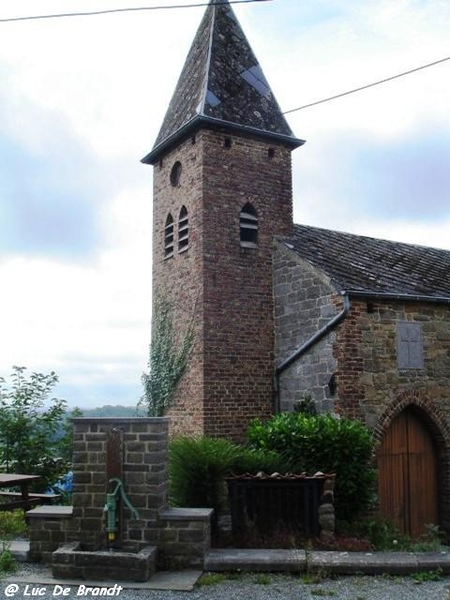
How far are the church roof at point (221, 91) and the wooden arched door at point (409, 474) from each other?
25.7 feet

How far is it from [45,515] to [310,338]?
719 cm

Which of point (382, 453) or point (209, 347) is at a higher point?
point (209, 347)

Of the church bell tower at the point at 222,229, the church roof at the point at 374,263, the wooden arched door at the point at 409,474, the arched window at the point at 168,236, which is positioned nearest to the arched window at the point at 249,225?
the church bell tower at the point at 222,229

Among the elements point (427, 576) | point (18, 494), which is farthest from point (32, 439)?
point (427, 576)

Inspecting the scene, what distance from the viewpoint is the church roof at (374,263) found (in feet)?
44.7

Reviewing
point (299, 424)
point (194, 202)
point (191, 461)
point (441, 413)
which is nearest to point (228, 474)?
point (191, 461)

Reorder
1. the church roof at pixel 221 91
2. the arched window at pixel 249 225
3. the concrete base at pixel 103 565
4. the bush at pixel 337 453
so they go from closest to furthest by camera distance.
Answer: the concrete base at pixel 103 565
the bush at pixel 337 453
the arched window at pixel 249 225
the church roof at pixel 221 91

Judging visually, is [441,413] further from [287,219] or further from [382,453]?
[287,219]

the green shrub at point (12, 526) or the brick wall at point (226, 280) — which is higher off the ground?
the brick wall at point (226, 280)

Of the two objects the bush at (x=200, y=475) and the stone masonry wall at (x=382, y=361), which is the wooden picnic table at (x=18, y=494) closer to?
the bush at (x=200, y=475)

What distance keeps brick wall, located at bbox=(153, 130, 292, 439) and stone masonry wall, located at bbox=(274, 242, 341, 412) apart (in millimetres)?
381

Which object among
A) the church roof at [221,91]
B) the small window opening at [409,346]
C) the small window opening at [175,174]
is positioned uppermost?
the church roof at [221,91]

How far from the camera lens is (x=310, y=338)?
1400 centimetres

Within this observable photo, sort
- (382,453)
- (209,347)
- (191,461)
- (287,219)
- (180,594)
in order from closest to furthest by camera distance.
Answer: (180,594) → (191,461) → (382,453) → (209,347) → (287,219)
